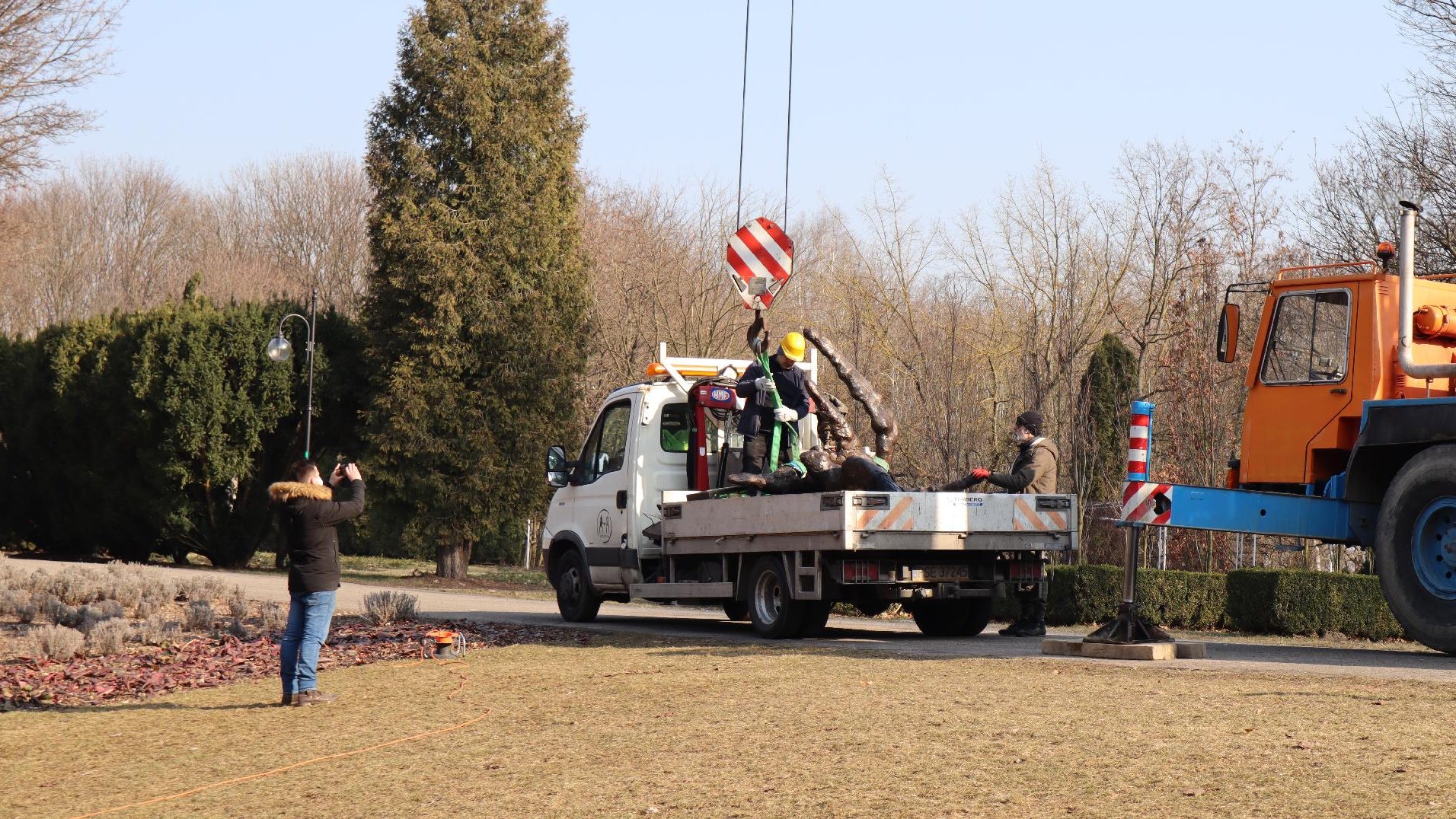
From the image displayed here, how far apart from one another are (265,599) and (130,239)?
47906mm

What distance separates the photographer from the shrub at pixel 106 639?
14039 mm

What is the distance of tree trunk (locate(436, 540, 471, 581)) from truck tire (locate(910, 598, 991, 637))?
16.2 metres

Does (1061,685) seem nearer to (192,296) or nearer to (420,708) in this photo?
(420,708)

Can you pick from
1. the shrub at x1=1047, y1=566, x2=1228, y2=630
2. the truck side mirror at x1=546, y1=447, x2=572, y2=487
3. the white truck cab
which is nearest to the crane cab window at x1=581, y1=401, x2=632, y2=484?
the white truck cab

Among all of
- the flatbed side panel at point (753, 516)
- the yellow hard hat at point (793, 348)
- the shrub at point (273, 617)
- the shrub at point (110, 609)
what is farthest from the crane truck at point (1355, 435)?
the shrub at point (110, 609)

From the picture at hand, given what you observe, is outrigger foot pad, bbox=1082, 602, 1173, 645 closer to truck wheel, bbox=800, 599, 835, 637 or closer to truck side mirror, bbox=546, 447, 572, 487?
truck wheel, bbox=800, 599, 835, 637

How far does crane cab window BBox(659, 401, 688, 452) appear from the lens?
15883 millimetres

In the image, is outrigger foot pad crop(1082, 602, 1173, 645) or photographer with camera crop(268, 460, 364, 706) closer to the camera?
photographer with camera crop(268, 460, 364, 706)

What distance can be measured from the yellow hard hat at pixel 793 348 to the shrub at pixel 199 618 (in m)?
6.89

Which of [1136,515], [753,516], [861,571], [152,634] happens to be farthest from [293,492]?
[1136,515]

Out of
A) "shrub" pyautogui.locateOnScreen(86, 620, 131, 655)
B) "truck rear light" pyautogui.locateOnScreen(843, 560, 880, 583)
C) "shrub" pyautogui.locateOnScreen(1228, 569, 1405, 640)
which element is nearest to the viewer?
"truck rear light" pyautogui.locateOnScreen(843, 560, 880, 583)

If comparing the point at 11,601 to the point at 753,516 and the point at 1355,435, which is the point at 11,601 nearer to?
the point at 753,516

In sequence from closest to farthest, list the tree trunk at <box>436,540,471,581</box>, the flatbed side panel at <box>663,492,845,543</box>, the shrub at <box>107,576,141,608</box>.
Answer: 1. the flatbed side panel at <box>663,492,845,543</box>
2. the shrub at <box>107,576,141,608</box>
3. the tree trunk at <box>436,540,471,581</box>

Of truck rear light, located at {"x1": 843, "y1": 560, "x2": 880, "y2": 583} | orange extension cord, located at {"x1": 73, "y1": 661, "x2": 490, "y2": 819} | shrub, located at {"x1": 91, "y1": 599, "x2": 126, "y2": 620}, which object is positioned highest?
truck rear light, located at {"x1": 843, "y1": 560, "x2": 880, "y2": 583}
